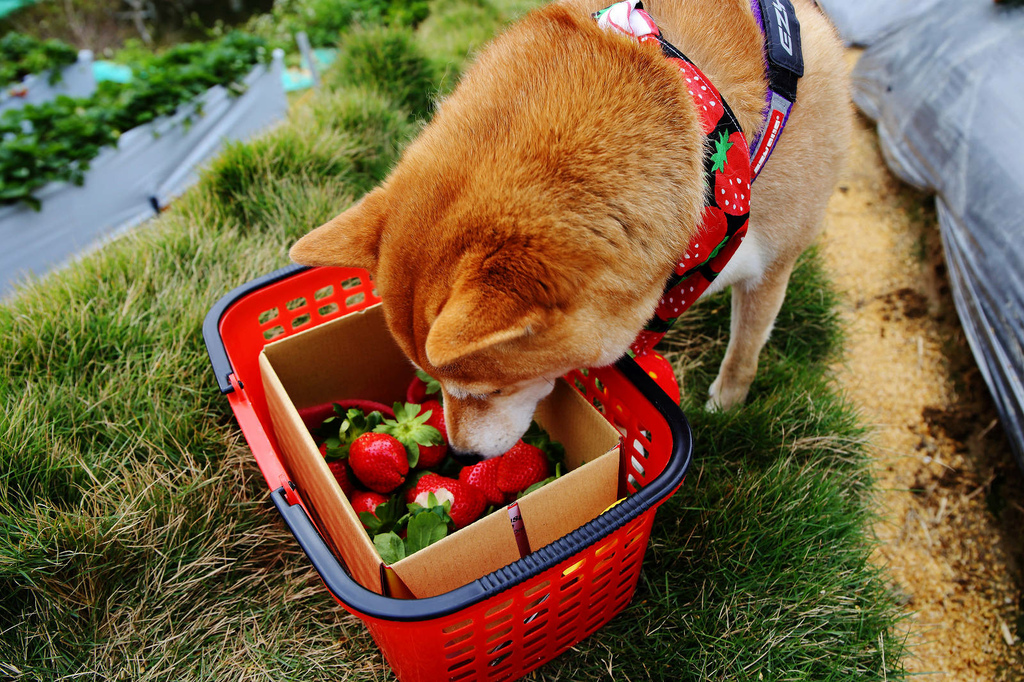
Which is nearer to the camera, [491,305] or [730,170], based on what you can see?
[491,305]

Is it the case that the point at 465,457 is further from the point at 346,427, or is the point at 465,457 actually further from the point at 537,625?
the point at 537,625

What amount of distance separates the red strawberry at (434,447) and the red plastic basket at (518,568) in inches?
19.1

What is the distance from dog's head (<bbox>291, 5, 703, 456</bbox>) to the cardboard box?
335 mm

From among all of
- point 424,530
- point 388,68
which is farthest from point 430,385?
point 388,68

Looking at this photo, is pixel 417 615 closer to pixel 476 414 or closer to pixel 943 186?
pixel 476 414

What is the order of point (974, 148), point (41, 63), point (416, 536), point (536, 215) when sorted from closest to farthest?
point (536, 215)
point (416, 536)
point (974, 148)
point (41, 63)

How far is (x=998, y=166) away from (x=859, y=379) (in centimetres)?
121

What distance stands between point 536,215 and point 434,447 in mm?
1007

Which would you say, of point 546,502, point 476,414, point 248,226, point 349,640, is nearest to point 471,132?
point 476,414

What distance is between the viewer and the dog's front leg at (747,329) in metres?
Result: 2.26

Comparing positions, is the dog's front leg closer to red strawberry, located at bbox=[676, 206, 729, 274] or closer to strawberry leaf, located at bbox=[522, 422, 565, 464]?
red strawberry, located at bbox=[676, 206, 729, 274]

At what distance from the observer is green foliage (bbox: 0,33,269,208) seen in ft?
13.1

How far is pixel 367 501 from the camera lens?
2.04 m

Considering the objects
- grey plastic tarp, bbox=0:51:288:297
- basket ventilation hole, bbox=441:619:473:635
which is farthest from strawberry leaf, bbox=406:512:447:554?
grey plastic tarp, bbox=0:51:288:297
